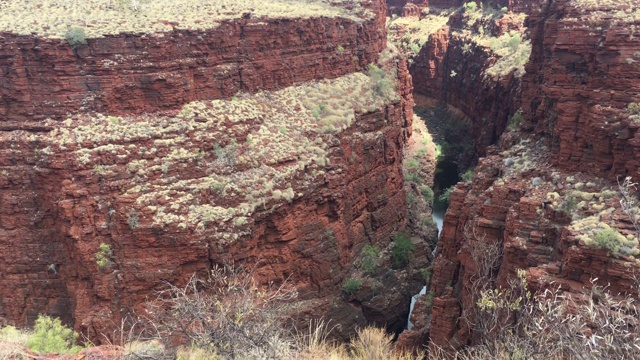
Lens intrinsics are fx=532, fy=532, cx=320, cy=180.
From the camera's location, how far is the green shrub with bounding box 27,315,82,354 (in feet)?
59.1

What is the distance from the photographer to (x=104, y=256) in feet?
65.9

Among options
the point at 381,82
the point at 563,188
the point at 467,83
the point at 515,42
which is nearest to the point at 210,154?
the point at 563,188

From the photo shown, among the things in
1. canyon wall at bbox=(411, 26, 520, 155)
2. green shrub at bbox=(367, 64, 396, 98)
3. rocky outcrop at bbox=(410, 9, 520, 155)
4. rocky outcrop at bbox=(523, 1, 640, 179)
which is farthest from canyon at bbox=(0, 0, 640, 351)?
rocky outcrop at bbox=(410, 9, 520, 155)

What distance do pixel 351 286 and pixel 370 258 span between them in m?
2.53

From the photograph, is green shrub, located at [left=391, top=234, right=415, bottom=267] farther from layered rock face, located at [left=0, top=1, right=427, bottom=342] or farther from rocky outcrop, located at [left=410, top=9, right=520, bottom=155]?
rocky outcrop, located at [left=410, top=9, right=520, bottom=155]

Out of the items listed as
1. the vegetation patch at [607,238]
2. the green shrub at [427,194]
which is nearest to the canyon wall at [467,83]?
the green shrub at [427,194]

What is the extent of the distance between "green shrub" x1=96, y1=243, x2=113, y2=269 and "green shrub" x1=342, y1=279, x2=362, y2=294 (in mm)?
10890

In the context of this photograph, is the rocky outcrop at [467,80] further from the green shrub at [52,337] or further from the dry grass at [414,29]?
the green shrub at [52,337]

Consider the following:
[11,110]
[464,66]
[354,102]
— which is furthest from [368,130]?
[464,66]

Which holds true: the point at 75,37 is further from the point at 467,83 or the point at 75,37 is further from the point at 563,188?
the point at 467,83

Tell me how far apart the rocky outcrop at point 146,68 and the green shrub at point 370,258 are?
977 cm

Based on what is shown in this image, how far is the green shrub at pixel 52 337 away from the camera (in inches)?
709

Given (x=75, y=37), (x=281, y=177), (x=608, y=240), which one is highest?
(x=75, y=37)

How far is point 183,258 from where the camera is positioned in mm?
20562
